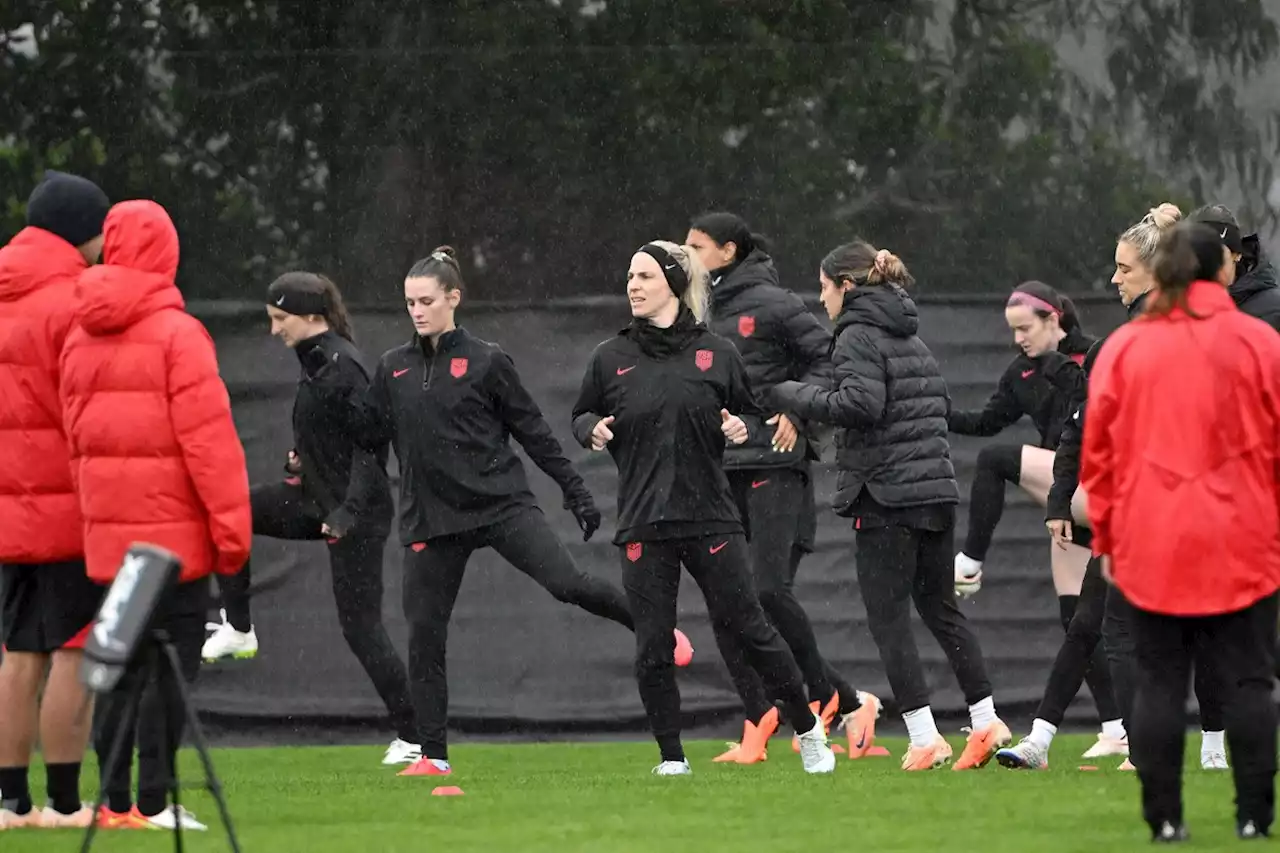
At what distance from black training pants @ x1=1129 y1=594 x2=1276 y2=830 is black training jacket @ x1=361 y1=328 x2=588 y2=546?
2.98 meters

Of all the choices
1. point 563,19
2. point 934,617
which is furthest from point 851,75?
point 934,617

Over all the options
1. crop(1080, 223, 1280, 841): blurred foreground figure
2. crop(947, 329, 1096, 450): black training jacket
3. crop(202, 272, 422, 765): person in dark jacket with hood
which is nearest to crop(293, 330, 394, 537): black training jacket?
crop(202, 272, 422, 765): person in dark jacket with hood

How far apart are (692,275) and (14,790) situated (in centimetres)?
286

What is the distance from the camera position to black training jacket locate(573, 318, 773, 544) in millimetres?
7660

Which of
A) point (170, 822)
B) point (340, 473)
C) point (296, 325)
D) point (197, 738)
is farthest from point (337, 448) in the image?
point (197, 738)

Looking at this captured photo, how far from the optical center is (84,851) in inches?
199

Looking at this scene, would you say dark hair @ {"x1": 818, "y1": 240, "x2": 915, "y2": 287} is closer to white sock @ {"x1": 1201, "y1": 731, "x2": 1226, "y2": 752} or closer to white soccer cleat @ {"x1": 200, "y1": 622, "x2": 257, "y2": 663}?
white sock @ {"x1": 1201, "y1": 731, "x2": 1226, "y2": 752}

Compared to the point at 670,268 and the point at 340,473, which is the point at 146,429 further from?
the point at 340,473

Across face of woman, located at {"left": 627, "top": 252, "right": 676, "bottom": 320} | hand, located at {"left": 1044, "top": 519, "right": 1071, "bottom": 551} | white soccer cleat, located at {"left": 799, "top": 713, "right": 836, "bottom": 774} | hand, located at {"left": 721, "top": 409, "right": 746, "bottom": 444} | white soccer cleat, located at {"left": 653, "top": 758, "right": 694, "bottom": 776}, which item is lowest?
white soccer cleat, located at {"left": 653, "top": 758, "right": 694, "bottom": 776}

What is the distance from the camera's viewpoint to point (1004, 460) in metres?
9.54

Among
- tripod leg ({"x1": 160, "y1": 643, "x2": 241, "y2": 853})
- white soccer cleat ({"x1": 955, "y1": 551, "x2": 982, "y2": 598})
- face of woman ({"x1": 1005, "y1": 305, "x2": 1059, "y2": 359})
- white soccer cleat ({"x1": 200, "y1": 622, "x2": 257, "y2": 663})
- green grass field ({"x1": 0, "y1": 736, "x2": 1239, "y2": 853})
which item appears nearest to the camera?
tripod leg ({"x1": 160, "y1": 643, "x2": 241, "y2": 853})

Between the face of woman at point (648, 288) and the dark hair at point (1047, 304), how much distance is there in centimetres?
199

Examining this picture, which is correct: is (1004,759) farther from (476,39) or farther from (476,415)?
(476,39)

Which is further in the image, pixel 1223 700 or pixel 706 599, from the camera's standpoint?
pixel 706 599
